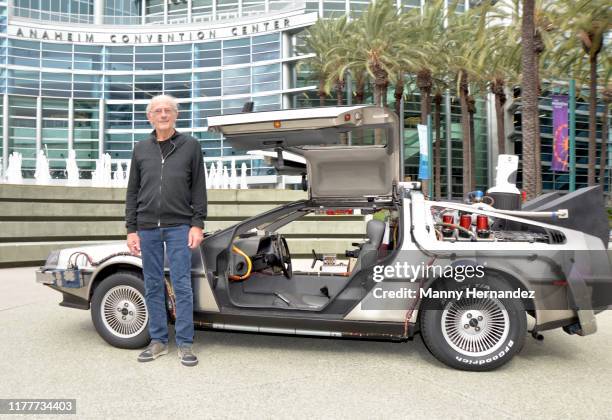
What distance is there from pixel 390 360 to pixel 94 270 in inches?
108

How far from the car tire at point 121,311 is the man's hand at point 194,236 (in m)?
0.73

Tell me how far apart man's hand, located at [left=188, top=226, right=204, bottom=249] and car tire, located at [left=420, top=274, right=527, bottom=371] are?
1.89 meters

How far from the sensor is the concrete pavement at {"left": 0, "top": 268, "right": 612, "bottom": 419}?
292 centimetres

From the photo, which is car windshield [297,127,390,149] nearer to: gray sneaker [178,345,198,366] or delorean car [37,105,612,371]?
delorean car [37,105,612,371]

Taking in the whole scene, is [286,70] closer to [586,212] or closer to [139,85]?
[139,85]

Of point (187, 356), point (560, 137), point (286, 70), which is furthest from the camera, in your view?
point (286, 70)

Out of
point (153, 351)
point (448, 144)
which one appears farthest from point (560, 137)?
point (153, 351)

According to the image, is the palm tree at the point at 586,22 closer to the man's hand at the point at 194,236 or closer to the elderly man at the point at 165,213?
the elderly man at the point at 165,213

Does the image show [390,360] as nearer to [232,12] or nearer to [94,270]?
[94,270]

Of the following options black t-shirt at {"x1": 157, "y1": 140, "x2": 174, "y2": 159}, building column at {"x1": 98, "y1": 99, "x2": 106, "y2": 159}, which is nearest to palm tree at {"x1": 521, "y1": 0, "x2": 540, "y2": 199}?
black t-shirt at {"x1": 157, "y1": 140, "x2": 174, "y2": 159}

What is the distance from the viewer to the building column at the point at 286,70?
38.9 metres

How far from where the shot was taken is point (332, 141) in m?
4.14

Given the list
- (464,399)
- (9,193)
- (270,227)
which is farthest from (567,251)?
(9,193)

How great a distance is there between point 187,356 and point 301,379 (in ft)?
3.18
